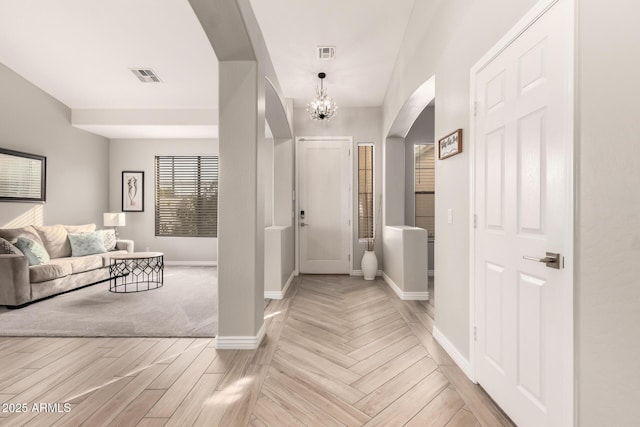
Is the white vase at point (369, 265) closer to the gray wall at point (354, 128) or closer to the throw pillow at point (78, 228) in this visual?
the gray wall at point (354, 128)

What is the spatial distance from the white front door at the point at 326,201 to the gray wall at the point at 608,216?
4.72m

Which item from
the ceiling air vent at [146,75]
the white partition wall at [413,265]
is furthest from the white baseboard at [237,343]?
the ceiling air vent at [146,75]

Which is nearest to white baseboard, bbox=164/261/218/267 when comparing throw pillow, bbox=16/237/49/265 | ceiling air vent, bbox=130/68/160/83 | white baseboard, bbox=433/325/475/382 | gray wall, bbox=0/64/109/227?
gray wall, bbox=0/64/109/227

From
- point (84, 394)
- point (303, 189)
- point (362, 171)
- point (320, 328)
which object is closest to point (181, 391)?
point (84, 394)

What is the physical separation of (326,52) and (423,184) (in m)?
2.89

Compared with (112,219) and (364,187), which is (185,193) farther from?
(364,187)

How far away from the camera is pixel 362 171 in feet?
19.8

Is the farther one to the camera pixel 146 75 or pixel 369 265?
pixel 369 265

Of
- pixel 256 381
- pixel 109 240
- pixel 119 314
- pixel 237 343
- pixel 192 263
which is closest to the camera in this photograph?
pixel 256 381

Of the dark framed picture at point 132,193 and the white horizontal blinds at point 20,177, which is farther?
the dark framed picture at point 132,193

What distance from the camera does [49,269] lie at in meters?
4.32

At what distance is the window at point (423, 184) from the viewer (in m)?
5.97

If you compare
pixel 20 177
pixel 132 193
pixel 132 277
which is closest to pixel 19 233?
pixel 20 177

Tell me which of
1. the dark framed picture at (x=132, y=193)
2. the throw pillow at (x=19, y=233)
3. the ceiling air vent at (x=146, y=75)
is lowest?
the throw pillow at (x=19, y=233)
